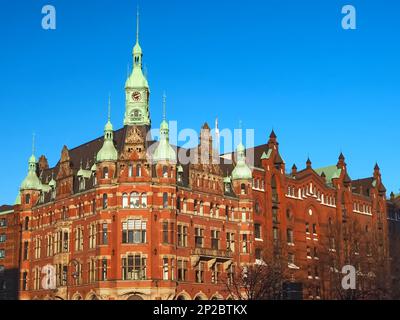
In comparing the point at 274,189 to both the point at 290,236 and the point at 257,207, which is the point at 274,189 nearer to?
the point at 257,207

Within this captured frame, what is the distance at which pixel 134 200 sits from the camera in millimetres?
99062

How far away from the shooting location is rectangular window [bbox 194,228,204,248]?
345 ft

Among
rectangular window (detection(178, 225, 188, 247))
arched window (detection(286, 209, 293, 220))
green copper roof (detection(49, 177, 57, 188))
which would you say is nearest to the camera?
rectangular window (detection(178, 225, 188, 247))

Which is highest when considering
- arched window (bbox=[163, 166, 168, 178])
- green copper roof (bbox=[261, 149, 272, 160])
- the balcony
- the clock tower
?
the clock tower

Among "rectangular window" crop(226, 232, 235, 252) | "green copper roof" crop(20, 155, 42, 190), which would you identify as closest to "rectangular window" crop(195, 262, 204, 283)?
"rectangular window" crop(226, 232, 235, 252)

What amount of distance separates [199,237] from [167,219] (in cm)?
833

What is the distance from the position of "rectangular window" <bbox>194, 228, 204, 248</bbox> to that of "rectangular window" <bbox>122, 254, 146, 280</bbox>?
10561 mm

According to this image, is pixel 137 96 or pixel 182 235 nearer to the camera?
pixel 182 235

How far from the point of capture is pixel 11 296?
121125mm

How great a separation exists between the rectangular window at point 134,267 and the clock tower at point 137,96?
22014mm

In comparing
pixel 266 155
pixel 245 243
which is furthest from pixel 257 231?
pixel 266 155

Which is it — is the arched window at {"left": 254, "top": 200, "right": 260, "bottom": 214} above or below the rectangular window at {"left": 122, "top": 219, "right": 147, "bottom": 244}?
above

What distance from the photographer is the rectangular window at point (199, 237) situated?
10512cm

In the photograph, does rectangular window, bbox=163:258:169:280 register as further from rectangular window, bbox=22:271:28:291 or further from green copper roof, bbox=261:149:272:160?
rectangular window, bbox=22:271:28:291
